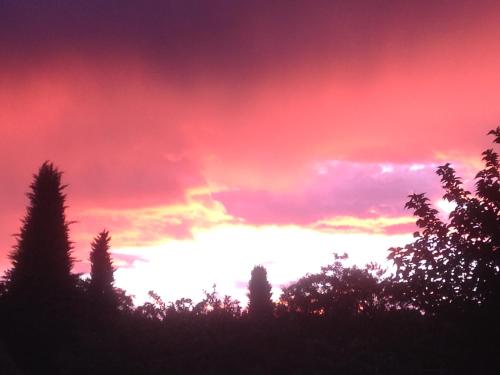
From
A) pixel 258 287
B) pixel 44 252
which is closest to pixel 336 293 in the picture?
pixel 258 287

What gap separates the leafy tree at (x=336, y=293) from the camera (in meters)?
31.7

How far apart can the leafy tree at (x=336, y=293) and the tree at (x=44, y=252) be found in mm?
13175

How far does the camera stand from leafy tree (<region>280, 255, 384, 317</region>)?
3167 centimetres

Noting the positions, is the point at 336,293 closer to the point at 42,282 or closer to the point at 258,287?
the point at 258,287

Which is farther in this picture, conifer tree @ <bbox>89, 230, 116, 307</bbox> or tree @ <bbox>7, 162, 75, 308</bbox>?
conifer tree @ <bbox>89, 230, 116, 307</bbox>

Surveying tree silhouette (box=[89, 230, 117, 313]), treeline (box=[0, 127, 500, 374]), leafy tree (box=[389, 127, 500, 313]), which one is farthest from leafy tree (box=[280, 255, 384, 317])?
leafy tree (box=[389, 127, 500, 313])

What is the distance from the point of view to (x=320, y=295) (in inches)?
1606

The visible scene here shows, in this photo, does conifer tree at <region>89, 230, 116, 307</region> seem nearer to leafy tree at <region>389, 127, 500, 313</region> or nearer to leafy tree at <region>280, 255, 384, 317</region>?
leafy tree at <region>280, 255, 384, 317</region>

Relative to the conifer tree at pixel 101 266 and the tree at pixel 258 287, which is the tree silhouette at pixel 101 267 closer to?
the conifer tree at pixel 101 266

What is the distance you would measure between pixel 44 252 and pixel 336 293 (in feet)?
71.2

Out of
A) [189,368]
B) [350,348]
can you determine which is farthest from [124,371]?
[350,348]

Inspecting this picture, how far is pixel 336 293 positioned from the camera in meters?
38.8

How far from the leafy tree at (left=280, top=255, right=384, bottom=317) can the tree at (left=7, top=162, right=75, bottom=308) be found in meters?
13.2

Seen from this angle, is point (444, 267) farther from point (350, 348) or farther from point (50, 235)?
point (50, 235)
